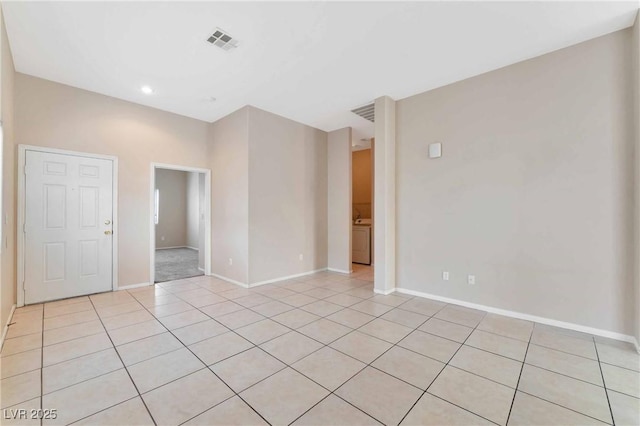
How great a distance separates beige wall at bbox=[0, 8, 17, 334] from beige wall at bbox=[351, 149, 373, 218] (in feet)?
21.4

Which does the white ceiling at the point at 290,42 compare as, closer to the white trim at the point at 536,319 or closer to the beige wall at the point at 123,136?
the beige wall at the point at 123,136

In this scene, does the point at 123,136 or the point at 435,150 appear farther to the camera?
the point at 123,136

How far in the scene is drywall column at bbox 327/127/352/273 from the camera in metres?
5.67

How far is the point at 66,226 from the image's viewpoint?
390cm

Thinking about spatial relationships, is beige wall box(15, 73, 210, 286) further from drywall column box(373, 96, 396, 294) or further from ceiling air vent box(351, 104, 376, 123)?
drywall column box(373, 96, 396, 294)

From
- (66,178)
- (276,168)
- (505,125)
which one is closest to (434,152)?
(505,125)

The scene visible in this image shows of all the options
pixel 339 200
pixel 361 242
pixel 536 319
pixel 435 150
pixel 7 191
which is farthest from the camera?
pixel 361 242

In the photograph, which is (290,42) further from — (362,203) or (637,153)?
(362,203)

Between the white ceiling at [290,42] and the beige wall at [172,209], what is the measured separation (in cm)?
602

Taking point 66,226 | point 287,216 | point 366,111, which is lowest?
point 66,226

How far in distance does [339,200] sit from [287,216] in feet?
4.12

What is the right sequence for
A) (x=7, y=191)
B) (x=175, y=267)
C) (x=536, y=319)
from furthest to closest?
(x=175, y=267) < (x=536, y=319) < (x=7, y=191)

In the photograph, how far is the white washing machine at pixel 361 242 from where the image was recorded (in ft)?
21.8

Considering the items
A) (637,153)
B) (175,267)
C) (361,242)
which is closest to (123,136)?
(175,267)
